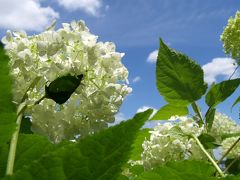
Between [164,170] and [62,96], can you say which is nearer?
[164,170]

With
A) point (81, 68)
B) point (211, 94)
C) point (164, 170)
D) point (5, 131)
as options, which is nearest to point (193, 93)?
point (211, 94)

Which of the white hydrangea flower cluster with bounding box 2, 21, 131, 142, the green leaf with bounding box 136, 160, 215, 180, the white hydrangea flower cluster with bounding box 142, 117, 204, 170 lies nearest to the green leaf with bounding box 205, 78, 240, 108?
the white hydrangea flower cluster with bounding box 142, 117, 204, 170

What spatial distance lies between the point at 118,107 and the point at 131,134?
4.08ft

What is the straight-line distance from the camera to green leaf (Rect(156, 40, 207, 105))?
76.3 inches

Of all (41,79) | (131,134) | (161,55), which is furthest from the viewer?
(161,55)

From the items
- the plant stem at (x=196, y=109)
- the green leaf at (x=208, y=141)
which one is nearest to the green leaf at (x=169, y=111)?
the plant stem at (x=196, y=109)

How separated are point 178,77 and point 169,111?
0.73ft

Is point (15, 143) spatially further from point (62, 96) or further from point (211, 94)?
point (211, 94)

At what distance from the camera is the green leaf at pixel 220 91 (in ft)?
6.66

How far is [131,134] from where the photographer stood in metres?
0.48

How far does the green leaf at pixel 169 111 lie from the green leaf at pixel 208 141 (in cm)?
20

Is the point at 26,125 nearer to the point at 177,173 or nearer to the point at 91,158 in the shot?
the point at 177,173

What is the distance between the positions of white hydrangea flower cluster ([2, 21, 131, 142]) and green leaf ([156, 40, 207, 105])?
0.25 m

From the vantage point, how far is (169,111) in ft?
7.07
